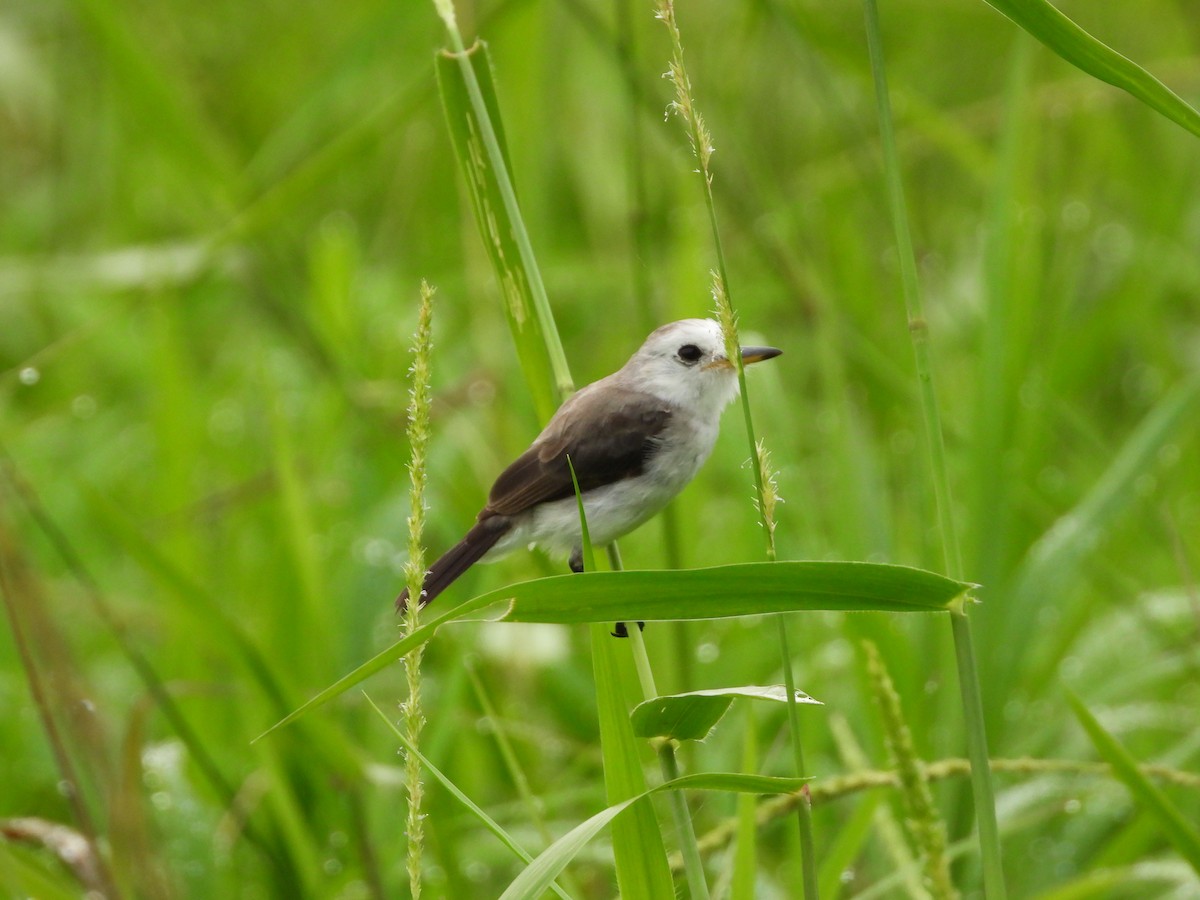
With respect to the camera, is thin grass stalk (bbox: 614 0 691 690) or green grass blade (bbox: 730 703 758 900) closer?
green grass blade (bbox: 730 703 758 900)

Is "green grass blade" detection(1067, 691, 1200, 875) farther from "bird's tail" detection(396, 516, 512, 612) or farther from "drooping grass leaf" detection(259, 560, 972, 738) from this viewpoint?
"bird's tail" detection(396, 516, 512, 612)

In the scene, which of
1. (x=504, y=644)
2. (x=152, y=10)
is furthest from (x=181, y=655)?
(x=152, y=10)

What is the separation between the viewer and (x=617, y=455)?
170cm

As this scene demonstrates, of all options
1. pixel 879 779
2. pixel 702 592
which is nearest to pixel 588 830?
pixel 702 592

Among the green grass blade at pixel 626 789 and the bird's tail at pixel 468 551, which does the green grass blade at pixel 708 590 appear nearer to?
the green grass blade at pixel 626 789

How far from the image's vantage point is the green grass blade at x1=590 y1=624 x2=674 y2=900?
125cm

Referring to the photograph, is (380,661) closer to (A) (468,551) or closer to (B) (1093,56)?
(A) (468,551)

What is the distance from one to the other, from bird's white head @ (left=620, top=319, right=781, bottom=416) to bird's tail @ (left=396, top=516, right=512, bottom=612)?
0.28 m

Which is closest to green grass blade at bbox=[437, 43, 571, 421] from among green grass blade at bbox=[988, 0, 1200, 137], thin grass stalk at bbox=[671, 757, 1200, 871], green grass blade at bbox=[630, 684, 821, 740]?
green grass blade at bbox=[630, 684, 821, 740]

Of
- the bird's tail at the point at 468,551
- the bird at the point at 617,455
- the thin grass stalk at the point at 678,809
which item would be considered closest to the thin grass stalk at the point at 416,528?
the thin grass stalk at the point at 678,809

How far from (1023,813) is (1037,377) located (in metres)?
0.94

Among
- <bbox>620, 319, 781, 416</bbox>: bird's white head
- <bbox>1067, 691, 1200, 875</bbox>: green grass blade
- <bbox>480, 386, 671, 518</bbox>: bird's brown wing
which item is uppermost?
<bbox>620, 319, 781, 416</bbox>: bird's white head

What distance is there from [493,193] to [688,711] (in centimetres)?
56

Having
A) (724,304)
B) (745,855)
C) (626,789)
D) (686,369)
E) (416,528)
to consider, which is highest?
(686,369)
